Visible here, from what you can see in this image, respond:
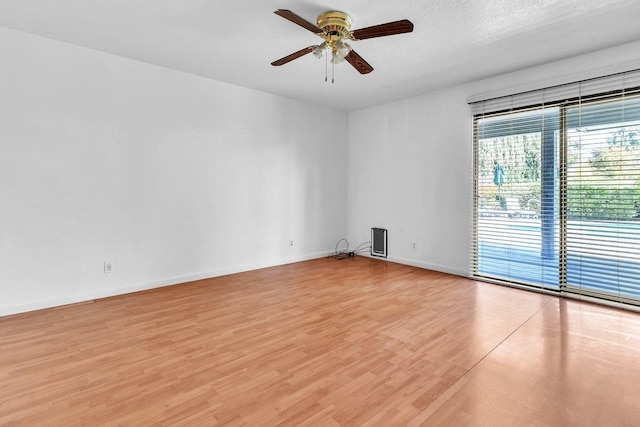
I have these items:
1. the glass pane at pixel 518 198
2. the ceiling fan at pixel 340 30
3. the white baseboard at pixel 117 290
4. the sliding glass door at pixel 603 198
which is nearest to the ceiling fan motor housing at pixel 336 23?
the ceiling fan at pixel 340 30

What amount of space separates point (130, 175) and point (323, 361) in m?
3.05

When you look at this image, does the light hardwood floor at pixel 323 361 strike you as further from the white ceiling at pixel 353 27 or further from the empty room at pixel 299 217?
the white ceiling at pixel 353 27

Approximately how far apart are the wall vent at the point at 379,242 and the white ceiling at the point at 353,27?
248 centimetres

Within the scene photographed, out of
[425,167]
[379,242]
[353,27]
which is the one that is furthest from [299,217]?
[353,27]

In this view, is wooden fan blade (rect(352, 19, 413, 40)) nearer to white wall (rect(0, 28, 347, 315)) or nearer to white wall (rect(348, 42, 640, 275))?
white wall (rect(348, 42, 640, 275))

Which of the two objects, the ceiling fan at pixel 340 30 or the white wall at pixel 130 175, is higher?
the ceiling fan at pixel 340 30

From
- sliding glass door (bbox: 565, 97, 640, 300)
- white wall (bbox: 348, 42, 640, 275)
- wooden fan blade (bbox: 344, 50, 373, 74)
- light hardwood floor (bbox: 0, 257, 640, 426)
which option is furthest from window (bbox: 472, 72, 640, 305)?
wooden fan blade (bbox: 344, 50, 373, 74)

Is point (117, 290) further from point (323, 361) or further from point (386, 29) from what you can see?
point (386, 29)

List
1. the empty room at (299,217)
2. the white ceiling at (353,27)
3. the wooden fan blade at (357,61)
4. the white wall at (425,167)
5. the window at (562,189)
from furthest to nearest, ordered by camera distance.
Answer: the white wall at (425,167) < the window at (562,189) < the wooden fan blade at (357,61) < the white ceiling at (353,27) < the empty room at (299,217)

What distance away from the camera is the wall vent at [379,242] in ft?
17.7

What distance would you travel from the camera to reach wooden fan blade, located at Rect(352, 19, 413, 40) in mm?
2283

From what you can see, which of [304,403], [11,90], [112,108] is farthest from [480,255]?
[11,90]

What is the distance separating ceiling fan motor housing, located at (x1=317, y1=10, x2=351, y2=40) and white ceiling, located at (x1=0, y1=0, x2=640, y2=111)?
63 millimetres

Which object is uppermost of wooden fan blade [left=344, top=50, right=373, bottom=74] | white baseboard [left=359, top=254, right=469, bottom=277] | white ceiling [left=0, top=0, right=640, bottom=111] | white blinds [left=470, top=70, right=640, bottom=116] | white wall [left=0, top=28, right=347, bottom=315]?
white ceiling [left=0, top=0, right=640, bottom=111]
